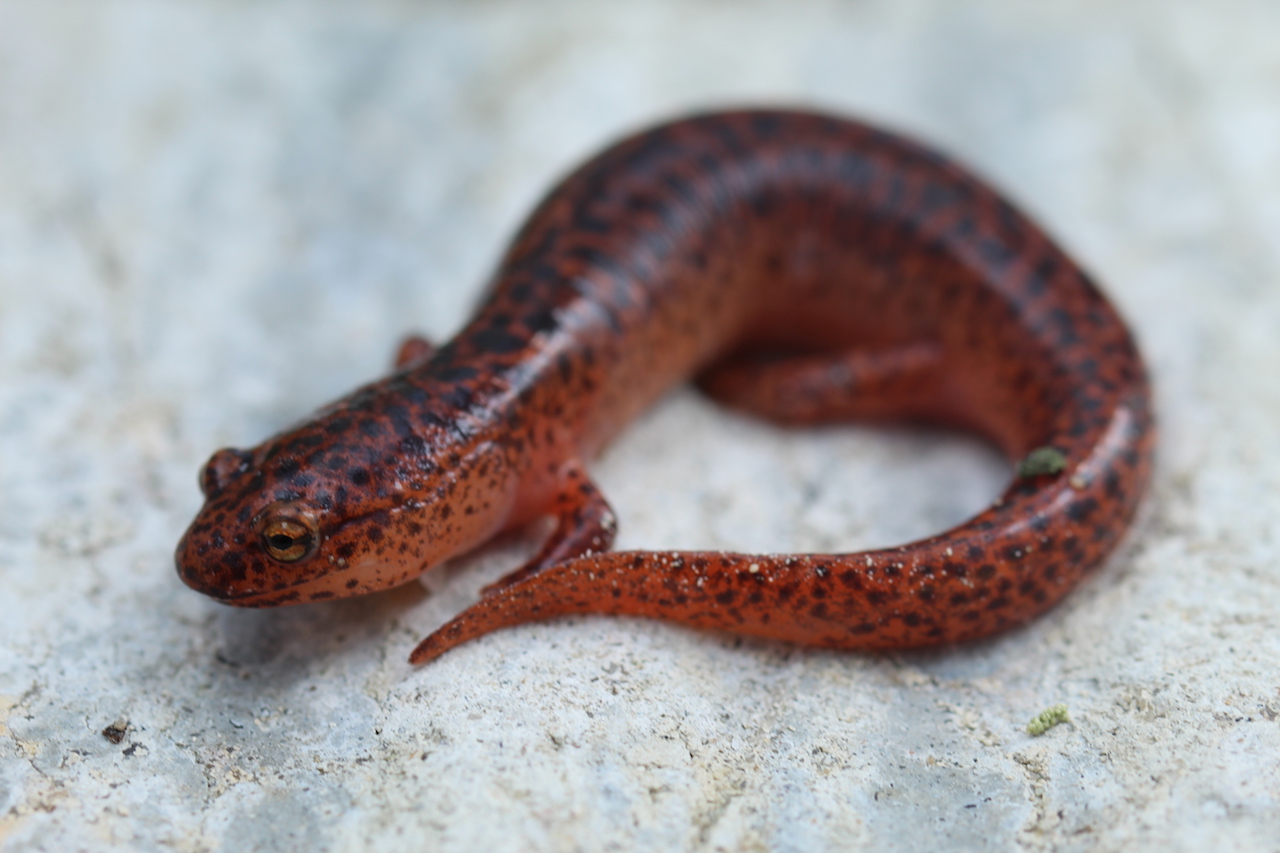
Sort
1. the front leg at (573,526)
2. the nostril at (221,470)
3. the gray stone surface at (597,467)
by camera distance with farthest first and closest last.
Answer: the front leg at (573,526) → the nostril at (221,470) → the gray stone surface at (597,467)

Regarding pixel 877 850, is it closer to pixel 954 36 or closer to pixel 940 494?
pixel 940 494

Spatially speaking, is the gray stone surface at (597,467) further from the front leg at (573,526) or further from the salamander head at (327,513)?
the salamander head at (327,513)

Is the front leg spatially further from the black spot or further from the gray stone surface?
the black spot

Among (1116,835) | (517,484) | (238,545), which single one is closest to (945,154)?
(517,484)

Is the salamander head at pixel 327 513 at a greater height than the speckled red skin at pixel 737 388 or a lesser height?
lesser

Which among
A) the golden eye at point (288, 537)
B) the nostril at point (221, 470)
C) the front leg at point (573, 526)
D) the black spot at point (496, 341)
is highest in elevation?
the black spot at point (496, 341)

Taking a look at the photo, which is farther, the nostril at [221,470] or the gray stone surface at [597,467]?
the nostril at [221,470]

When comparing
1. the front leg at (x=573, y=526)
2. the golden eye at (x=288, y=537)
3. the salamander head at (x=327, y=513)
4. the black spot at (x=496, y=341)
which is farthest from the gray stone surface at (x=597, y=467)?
the black spot at (x=496, y=341)
